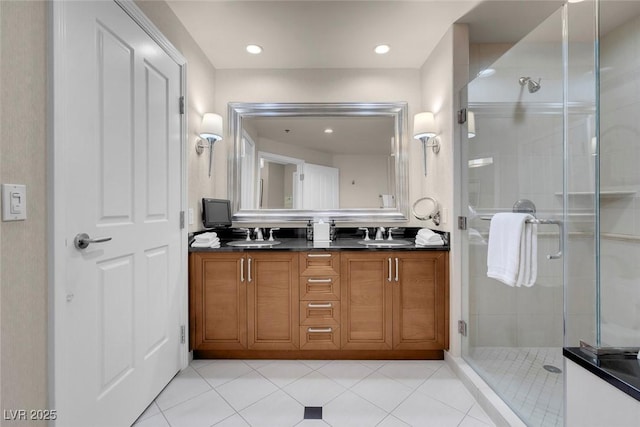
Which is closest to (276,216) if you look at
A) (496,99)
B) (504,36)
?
(496,99)

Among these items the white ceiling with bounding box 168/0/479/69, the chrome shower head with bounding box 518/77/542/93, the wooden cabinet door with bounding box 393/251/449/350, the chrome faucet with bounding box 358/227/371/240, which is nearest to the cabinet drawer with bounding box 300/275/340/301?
the wooden cabinet door with bounding box 393/251/449/350

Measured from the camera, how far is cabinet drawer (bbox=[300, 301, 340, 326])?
2.10 metres

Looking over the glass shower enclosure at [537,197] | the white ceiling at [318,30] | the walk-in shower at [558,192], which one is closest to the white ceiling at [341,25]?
the white ceiling at [318,30]

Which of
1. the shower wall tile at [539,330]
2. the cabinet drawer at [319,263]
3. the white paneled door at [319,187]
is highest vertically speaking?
the white paneled door at [319,187]

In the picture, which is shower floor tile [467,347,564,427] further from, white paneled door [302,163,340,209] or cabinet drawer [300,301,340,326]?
white paneled door [302,163,340,209]

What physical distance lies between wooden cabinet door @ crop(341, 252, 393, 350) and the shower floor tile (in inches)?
24.6

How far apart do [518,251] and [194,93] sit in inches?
94.9

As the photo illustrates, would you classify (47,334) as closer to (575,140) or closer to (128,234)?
(128,234)

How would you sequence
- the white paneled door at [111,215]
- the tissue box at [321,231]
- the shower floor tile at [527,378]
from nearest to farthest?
the white paneled door at [111,215] < the shower floor tile at [527,378] < the tissue box at [321,231]

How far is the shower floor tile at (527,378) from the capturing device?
55.9 inches

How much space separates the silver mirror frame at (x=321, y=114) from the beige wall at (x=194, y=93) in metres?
0.22

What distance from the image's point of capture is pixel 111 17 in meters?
1.33

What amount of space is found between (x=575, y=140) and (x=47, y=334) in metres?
2.26

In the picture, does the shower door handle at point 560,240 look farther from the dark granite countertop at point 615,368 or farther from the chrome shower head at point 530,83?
the chrome shower head at point 530,83
